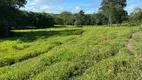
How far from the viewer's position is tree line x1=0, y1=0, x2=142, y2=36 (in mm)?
35562

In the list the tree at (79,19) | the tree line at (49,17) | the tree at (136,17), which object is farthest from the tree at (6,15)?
the tree at (79,19)

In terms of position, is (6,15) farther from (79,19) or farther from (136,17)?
(79,19)

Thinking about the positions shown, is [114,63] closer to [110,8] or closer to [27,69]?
[27,69]

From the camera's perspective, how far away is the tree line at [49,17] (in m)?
35.6

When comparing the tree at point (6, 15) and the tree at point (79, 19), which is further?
the tree at point (79, 19)

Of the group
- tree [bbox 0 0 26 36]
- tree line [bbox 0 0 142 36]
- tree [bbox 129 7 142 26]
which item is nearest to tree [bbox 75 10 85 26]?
tree line [bbox 0 0 142 36]

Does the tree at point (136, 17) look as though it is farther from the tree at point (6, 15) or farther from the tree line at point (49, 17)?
the tree at point (6, 15)

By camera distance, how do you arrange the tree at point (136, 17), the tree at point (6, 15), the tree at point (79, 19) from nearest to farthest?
the tree at point (6, 15), the tree at point (136, 17), the tree at point (79, 19)

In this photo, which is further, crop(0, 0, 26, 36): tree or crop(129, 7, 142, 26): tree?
crop(129, 7, 142, 26): tree

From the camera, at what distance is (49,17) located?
76.0 m

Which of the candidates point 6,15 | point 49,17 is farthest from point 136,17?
point 6,15

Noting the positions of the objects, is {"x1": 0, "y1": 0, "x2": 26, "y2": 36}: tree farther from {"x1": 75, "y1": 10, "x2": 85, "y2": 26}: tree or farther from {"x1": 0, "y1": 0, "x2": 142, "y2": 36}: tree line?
{"x1": 75, "y1": 10, "x2": 85, "y2": 26}: tree

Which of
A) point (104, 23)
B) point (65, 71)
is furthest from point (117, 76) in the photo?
point (104, 23)

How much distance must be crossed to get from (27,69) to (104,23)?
71000 mm
